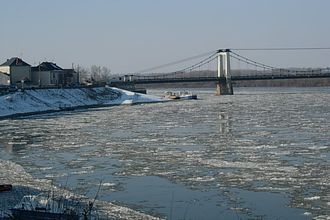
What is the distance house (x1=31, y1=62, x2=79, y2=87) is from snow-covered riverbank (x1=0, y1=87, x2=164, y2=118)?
218 inches

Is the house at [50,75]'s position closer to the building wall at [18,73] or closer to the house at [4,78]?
the building wall at [18,73]

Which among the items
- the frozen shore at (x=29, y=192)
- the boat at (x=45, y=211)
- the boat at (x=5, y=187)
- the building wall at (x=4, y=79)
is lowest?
the frozen shore at (x=29, y=192)

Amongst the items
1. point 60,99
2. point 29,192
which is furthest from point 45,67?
point 29,192

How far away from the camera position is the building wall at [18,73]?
59.2 metres

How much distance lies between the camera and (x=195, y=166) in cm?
1430

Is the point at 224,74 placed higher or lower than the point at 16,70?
lower

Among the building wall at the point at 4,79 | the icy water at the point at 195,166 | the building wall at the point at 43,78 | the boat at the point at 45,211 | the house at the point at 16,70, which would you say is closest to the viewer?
the boat at the point at 45,211

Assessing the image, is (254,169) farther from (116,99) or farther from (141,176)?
(116,99)

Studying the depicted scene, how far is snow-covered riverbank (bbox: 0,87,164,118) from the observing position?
42478 millimetres

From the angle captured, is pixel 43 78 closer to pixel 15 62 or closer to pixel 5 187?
pixel 15 62

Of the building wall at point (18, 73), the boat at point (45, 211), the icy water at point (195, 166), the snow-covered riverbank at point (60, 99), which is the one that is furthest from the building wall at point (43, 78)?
the boat at point (45, 211)

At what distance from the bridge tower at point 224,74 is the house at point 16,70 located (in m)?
25.6

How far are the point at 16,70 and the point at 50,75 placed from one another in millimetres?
4276

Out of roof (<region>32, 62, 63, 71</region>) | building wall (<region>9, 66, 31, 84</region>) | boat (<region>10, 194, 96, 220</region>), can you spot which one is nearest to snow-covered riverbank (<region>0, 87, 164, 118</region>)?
roof (<region>32, 62, 63, 71</region>)
